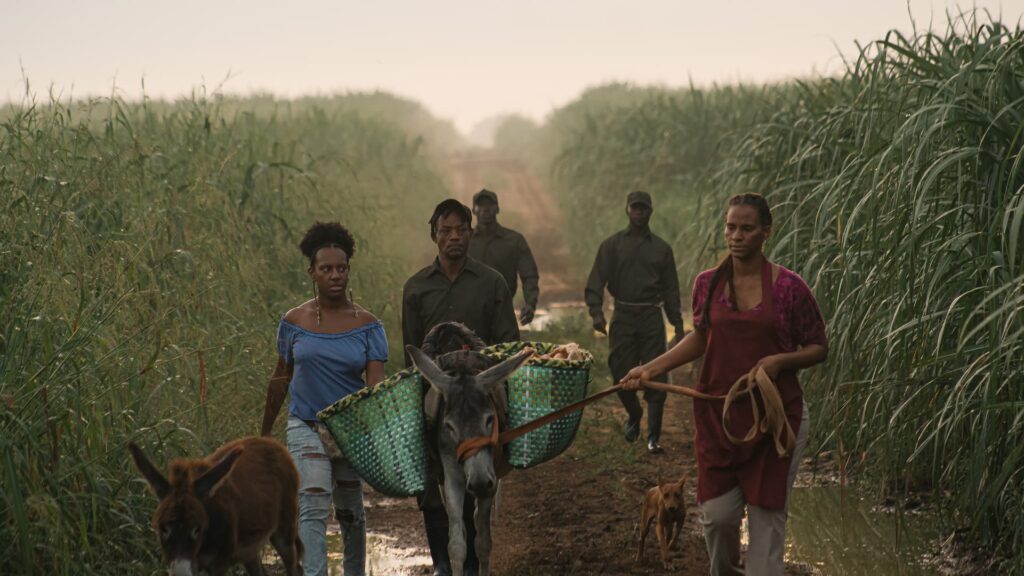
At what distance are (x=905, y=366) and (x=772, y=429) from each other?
64.8 inches

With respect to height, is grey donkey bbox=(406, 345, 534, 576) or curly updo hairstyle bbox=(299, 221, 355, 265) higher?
curly updo hairstyle bbox=(299, 221, 355, 265)

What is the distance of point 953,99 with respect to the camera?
6.44 m

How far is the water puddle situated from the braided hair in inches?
79.6

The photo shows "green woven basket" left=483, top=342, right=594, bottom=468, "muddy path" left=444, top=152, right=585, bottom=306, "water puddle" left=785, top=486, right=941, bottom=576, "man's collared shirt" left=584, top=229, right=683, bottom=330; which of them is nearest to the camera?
"green woven basket" left=483, top=342, right=594, bottom=468

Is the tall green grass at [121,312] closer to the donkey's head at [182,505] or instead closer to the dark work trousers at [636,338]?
the donkey's head at [182,505]

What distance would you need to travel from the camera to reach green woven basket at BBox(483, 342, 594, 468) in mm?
5723

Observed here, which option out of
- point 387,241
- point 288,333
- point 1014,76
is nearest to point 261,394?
point 288,333

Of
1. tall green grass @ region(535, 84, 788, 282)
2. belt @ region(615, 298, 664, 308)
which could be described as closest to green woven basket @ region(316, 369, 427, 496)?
belt @ region(615, 298, 664, 308)

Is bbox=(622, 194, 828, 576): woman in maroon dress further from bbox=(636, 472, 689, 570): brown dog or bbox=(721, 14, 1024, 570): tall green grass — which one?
bbox=(636, 472, 689, 570): brown dog

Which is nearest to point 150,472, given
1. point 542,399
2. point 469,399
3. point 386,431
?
point 386,431

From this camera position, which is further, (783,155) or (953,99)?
(783,155)

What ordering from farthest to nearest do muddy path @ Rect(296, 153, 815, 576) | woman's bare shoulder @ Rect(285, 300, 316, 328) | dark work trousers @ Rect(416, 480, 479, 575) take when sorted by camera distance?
1. muddy path @ Rect(296, 153, 815, 576)
2. dark work trousers @ Rect(416, 480, 479, 575)
3. woman's bare shoulder @ Rect(285, 300, 316, 328)

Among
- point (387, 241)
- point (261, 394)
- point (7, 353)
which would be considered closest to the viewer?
point (7, 353)

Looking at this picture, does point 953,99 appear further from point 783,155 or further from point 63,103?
point 63,103
